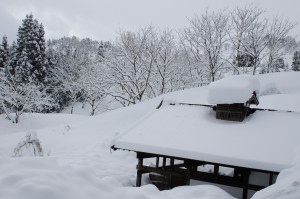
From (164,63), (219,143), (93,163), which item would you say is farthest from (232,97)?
(164,63)

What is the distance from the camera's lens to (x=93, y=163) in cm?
1199

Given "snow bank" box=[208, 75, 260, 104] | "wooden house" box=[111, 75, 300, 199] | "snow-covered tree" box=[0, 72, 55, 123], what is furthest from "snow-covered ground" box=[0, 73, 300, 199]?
"snow bank" box=[208, 75, 260, 104]

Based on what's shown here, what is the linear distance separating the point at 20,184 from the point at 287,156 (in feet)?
20.6

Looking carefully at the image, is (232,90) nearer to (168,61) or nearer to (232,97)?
(232,97)

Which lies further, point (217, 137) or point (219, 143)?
point (217, 137)

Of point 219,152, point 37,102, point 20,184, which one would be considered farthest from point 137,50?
point 20,184

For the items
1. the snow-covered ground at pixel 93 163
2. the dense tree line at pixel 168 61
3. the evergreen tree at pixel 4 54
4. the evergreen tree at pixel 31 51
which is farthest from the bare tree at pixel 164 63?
the evergreen tree at pixel 4 54

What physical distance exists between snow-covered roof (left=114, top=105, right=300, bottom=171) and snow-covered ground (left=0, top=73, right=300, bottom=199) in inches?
53.9

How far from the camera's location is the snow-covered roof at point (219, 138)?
772 centimetres

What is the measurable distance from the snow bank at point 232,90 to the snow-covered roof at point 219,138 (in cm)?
63

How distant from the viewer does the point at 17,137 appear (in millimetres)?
18312

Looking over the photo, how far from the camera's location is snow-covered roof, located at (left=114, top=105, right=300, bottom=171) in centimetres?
772

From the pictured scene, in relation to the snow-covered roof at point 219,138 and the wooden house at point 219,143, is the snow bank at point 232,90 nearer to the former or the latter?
the wooden house at point 219,143

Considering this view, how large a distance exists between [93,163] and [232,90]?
5856mm
